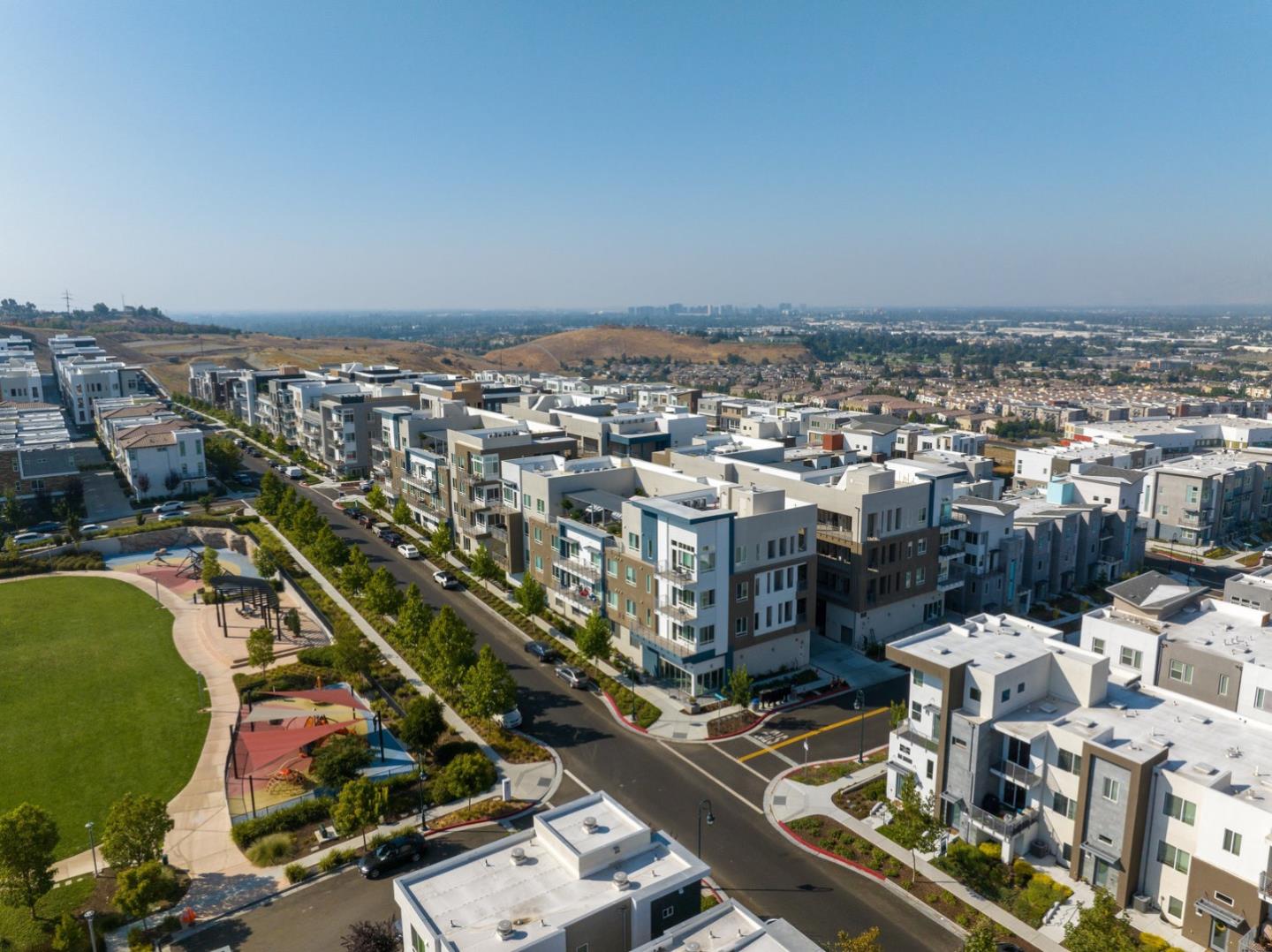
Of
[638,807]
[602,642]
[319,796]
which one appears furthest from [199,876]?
[602,642]

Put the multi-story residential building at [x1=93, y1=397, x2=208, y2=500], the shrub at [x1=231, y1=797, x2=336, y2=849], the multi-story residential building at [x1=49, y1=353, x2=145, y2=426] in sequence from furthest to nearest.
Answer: the multi-story residential building at [x1=49, y1=353, x2=145, y2=426] → the multi-story residential building at [x1=93, y1=397, x2=208, y2=500] → the shrub at [x1=231, y1=797, x2=336, y2=849]

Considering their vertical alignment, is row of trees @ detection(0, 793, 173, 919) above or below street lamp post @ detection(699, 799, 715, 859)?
above

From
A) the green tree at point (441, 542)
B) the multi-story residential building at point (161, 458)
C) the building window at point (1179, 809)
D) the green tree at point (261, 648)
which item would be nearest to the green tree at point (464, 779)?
the green tree at point (261, 648)

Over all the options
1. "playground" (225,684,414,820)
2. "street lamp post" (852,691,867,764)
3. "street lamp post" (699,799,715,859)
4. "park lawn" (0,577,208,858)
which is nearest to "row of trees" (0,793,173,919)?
"park lawn" (0,577,208,858)

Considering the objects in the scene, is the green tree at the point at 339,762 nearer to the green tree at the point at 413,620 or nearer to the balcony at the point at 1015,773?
the green tree at the point at 413,620

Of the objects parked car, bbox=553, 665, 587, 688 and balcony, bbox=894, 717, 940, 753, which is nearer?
balcony, bbox=894, 717, 940, 753

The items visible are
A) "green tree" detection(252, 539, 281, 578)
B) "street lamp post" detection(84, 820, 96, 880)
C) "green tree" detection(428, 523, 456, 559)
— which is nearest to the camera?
"street lamp post" detection(84, 820, 96, 880)

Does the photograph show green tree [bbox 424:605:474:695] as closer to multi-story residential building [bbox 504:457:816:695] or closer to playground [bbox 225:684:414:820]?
playground [bbox 225:684:414:820]
